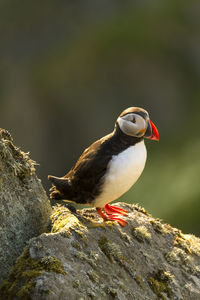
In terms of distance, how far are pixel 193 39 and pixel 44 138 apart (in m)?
9.03

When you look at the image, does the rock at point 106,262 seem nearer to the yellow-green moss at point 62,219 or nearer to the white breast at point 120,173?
the yellow-green moss at point 62,219

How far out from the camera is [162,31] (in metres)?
25.9

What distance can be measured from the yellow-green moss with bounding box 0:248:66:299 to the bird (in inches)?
83.1

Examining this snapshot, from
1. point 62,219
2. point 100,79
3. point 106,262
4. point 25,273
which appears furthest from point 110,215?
point 100,79

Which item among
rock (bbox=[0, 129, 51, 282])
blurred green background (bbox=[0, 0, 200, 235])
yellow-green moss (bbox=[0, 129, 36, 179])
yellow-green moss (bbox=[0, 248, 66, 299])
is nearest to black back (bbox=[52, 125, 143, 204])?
rock (bbox=[0, 129, 51, 282])

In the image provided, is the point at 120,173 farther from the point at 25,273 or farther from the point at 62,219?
the point at 25,273

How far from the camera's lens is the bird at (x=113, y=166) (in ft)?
22.1

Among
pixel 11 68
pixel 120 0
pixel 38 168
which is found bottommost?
pixel 38 168

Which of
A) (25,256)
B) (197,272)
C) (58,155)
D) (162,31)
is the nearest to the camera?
(25,256)

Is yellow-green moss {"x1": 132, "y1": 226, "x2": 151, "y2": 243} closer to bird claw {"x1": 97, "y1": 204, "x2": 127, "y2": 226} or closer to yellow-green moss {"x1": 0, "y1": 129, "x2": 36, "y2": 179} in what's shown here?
bird claw {"x1": 97, "y1": 204, "x2": 127, "y2": 226}

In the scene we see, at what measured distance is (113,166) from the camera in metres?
6.72

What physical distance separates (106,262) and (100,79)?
20127 millimetres

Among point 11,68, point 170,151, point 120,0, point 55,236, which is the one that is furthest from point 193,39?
point 55,236

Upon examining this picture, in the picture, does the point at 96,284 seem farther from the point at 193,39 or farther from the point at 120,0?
the point at 120,0
